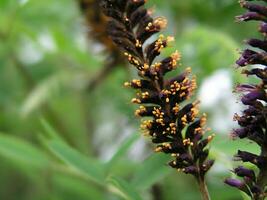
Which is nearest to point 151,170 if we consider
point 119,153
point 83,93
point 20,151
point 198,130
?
point 119,153

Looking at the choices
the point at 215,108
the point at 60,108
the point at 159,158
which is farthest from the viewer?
the point at 60,108

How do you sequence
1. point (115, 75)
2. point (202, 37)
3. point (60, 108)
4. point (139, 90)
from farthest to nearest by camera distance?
point (60, 108)
point (115, 75)
point (202, 37)
point (139, 90)

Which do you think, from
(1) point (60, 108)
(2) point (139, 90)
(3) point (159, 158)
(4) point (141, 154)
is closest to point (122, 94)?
(4) point (141, 154)

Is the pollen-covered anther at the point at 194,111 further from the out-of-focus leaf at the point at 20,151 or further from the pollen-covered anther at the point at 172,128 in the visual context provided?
the out-of-focus leaf at the point at 20,151

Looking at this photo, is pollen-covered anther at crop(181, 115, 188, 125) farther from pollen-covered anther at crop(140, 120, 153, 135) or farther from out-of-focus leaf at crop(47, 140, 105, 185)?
out-of-focus leaf at crop(47, 140, 105, 185)

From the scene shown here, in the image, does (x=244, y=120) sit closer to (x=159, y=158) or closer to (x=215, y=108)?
(x=159, y=158)

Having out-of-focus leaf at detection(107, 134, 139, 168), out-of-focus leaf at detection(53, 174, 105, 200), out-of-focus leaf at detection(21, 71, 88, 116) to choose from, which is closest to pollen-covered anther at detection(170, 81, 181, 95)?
out-of-focus leaf at detection(107, 134, 139, 168)

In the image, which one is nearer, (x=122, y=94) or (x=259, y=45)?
(x=259, y=45)
